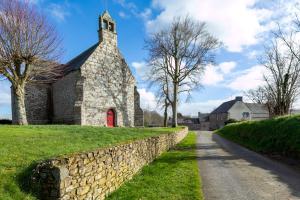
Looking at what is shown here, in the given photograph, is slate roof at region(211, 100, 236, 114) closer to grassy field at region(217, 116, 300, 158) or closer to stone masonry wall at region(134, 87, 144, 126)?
stone masonry wall at region(134, 87, 144, 126)

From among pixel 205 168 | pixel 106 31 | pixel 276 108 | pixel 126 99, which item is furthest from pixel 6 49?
pixel 276 108

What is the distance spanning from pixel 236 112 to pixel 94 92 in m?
57.2

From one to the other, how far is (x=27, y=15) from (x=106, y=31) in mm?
9212

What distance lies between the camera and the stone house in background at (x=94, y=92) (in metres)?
25.6

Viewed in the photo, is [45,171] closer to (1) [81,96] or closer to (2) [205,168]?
(2) [205,168]

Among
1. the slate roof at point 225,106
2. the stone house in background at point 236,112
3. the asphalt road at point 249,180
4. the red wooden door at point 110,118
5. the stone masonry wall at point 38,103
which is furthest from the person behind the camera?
the slate roof at point 225,106

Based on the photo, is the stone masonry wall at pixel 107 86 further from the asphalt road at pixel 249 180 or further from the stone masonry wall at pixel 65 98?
the asphalt road at pixel 249 180

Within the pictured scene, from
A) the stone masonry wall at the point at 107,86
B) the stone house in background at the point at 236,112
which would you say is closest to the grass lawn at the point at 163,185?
the stone masonry wall at the point at 107,86

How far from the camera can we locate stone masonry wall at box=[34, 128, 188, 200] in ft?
17.1

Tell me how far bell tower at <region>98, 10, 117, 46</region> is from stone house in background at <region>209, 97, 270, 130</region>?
2048 inches

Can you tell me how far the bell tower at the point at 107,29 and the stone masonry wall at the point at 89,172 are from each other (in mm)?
20328

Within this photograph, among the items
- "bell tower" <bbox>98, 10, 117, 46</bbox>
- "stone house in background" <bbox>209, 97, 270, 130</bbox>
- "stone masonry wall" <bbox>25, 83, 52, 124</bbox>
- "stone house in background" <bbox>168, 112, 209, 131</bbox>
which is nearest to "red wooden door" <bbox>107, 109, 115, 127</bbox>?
"stone masonry wall" <bbox>25, 83, 52, 124</bbox>

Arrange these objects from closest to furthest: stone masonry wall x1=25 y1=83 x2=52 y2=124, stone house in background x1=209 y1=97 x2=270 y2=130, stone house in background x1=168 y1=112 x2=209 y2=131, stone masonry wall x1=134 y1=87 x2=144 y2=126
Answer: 1. stone masonry wall x1=25 y1=83 x2=52 y2=124
2. stone masonry wall x1=134 y1=87 x2=144 y2=126
3. stone house in background x1=209 y1=97 x2=270 y2=130
4. stone house in background x1=168 y1=112 x2=209 y2=131

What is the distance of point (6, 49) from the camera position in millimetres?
19438
